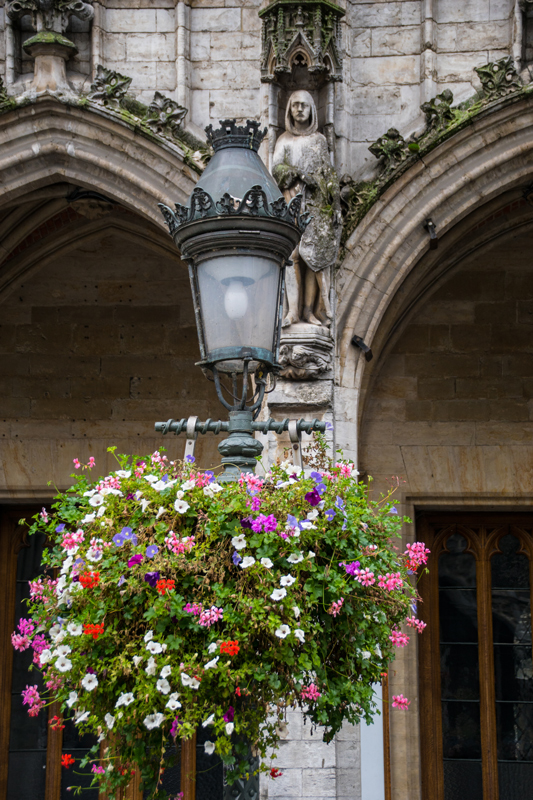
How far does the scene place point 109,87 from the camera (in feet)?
19.2

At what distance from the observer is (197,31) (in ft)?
19.7

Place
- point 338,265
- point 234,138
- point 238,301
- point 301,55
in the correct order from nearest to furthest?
point 238,301 → point 234,138 → point 301,55 → point 338,265

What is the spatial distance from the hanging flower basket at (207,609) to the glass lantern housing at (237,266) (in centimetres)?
36

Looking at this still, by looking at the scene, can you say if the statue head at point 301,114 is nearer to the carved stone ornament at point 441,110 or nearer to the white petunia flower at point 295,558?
the carved stone ornament at point 441,110

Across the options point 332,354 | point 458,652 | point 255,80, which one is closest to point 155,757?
point 332,354

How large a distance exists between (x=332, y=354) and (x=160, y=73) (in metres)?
1.83

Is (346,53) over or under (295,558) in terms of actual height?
over

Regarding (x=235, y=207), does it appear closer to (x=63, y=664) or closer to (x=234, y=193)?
(x=234, y=193)

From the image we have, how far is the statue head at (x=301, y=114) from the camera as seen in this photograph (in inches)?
215

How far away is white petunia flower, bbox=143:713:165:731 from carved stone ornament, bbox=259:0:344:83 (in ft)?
11.9

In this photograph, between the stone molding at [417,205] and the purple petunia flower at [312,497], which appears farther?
the stone molding at [417,205]

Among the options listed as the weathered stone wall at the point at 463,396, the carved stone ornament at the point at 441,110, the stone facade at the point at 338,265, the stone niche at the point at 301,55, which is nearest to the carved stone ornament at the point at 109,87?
the stone facade at the point at 338,265

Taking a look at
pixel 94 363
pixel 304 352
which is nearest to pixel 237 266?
pixel 304 352

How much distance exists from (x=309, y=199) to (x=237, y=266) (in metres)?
2.40
